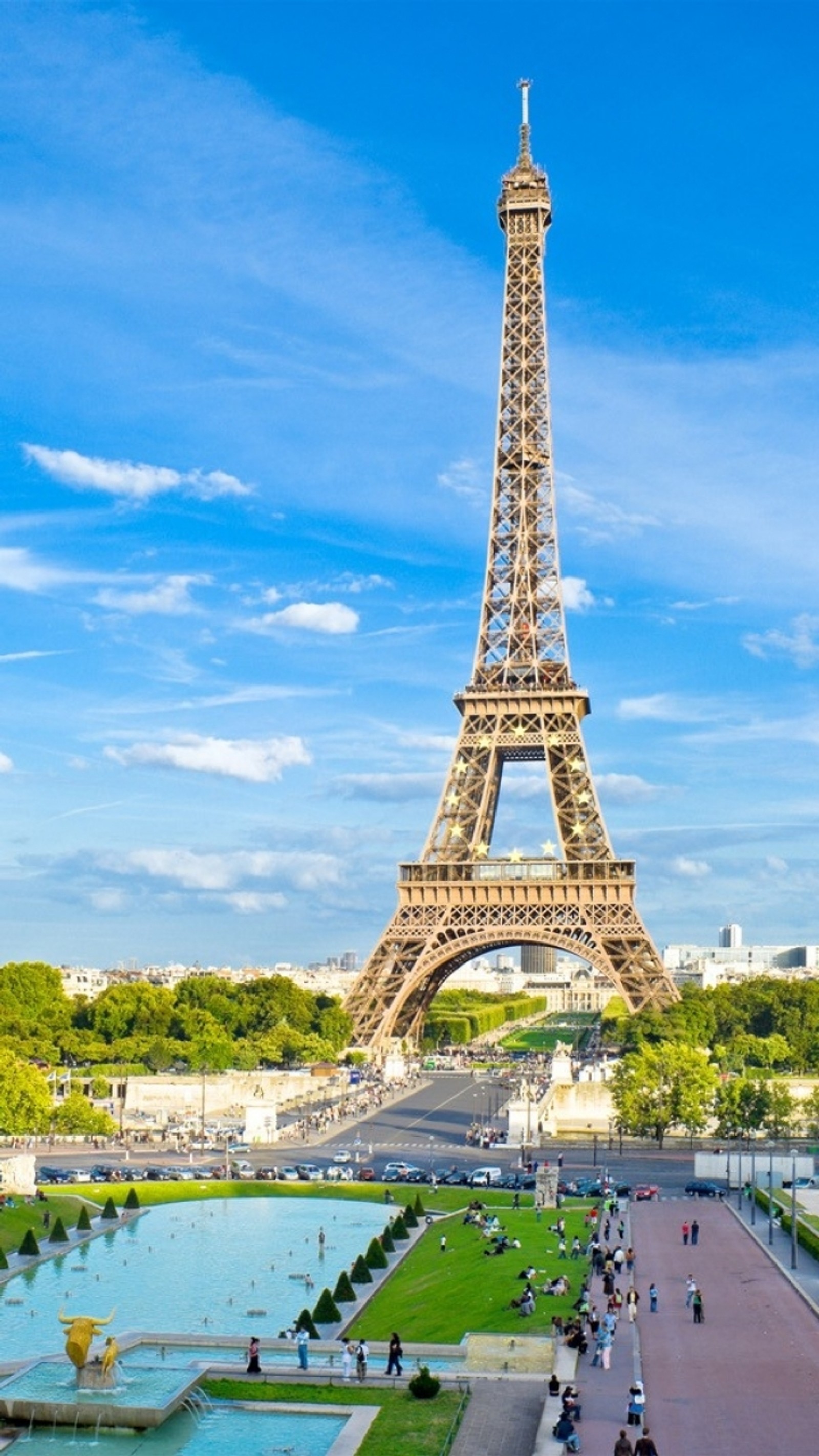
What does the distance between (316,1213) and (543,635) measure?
5637 centimetres

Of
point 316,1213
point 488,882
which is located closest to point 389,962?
point 488,882

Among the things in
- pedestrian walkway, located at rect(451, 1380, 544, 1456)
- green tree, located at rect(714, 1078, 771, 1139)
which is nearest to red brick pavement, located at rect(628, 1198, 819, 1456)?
pedestrian walkway, located at rect(451, 1380, 544, 1456)

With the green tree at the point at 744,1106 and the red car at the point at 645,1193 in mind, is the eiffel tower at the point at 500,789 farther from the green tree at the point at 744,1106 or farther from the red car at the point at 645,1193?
the red car at the point at 645,1193

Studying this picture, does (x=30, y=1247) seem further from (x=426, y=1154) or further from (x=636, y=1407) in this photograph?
(x=426, y=1154)

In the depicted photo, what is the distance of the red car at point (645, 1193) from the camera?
2351 inches

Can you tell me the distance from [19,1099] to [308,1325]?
40.3m

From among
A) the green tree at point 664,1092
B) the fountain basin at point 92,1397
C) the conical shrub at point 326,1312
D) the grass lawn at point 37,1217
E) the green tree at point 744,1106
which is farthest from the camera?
the green tree at point 744,1106

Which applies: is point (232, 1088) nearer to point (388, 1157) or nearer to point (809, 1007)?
point (388, 1157)

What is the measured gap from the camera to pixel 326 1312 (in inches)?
1631

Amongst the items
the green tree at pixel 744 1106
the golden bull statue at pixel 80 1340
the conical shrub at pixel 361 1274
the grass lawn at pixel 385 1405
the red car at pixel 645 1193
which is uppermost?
the green tree at pixel 744 1106

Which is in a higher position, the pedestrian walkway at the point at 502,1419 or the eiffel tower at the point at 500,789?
the eiffel tower at the point at 500,789

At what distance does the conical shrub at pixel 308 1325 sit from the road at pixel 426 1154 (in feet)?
80.9

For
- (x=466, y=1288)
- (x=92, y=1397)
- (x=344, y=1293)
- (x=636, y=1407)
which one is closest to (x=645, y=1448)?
(x=636, y=1407)

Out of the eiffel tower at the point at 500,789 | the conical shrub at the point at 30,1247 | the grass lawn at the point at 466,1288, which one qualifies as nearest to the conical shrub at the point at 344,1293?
the grass lawn at the point at 466,1288
